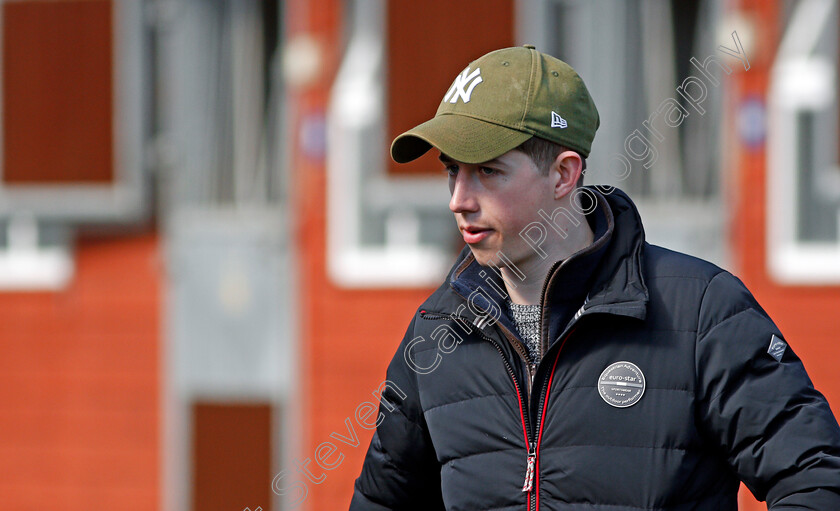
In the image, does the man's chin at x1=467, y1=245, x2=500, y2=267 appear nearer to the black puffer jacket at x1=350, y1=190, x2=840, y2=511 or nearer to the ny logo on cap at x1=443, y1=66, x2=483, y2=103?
the black puffer jacket at x1=350, y1=190, x2=840, y2=511

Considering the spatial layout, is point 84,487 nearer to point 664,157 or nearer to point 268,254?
point 268,254

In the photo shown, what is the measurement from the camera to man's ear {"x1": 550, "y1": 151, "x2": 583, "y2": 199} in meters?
2.06

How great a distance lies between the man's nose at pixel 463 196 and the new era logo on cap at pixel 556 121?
18 cm

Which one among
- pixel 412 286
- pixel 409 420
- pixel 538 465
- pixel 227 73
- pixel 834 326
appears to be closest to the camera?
pixel 538 465

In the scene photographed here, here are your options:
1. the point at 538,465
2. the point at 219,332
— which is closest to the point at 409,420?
the point at 538,465

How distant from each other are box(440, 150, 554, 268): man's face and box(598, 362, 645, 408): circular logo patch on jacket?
9.9 inches

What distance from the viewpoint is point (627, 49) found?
19.1ft

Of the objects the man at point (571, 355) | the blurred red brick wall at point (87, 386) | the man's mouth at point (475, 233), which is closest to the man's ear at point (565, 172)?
the man at point (571, 355)

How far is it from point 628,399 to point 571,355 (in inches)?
4.9

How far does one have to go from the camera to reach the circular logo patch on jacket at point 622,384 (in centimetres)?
192

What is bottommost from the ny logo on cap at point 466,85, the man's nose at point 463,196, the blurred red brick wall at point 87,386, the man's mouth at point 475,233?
the blurred red brick wall at point 87,386

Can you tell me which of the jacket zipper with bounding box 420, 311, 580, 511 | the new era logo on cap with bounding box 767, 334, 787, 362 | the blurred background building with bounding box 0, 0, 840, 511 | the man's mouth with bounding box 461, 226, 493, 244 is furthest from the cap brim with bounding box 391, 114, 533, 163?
the blurred background building with bounding box 0, 0, 840, 511

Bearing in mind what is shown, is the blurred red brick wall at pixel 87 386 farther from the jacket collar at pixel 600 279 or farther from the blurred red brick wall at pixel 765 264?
the jacket collar at pixel 600 279

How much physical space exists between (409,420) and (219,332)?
434 centimetres
